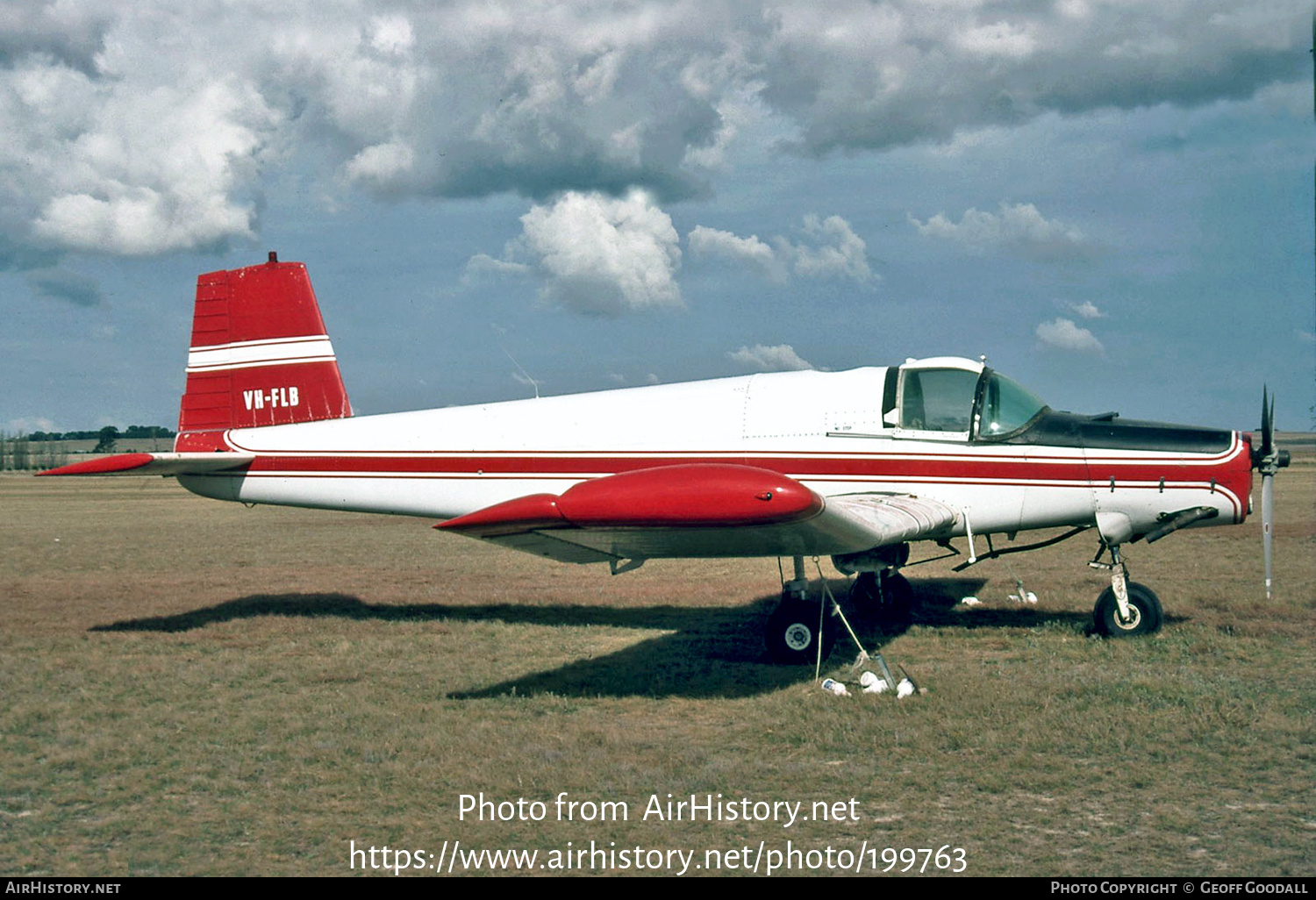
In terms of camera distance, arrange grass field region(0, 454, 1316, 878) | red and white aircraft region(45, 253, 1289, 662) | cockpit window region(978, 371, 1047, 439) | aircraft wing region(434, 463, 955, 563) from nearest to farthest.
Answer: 1. grass field region(0, 454, 1316, 878)
2. aircraft wing region(434, 463, 955, 563)
3. red and white aircraft region(45, 253, 1289, 662)
4. cockpit window region(978, 371, 1047, 439)

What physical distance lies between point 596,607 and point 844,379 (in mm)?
3837

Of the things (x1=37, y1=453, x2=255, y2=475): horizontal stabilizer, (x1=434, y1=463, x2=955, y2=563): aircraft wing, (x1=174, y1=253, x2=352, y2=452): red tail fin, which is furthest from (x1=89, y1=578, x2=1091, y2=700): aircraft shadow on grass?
(x1=174, y1=253, x2=352, y2=452): red tail fin

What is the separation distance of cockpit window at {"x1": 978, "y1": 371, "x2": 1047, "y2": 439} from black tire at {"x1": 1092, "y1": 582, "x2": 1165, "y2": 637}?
1.63 m

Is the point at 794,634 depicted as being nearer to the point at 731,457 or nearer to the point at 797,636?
the point at 797,636

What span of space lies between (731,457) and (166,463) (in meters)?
5.56

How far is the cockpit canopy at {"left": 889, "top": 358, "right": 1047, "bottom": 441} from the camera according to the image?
27.6 feet

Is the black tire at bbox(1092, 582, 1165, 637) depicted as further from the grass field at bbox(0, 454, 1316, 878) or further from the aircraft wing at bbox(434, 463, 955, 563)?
the aircraft wing at bbox(434, 463, 955, 563)

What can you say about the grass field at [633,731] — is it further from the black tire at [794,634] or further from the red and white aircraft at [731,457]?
the red and white aircraft at [731,457]

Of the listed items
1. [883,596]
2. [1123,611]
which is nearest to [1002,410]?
[1123,611]

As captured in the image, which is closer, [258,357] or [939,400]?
[939,400]

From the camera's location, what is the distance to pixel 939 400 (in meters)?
8.50

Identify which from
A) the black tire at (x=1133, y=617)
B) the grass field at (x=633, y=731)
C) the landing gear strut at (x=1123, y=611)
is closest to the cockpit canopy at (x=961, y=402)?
the landing gear strut at (x=1123, y=611)
